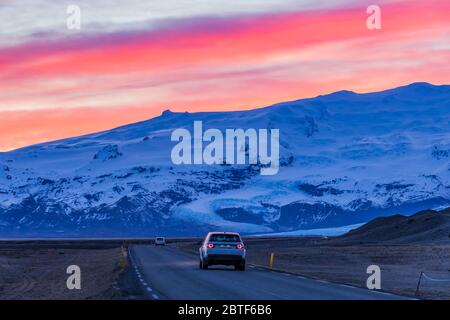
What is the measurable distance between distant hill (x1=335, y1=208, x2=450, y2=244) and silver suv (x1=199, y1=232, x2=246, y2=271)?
207 feet

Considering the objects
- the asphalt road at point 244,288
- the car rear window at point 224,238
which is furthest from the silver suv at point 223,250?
the asphalt road at point 244,288

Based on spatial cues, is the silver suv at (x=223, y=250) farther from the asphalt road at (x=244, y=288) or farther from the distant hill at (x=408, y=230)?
the distant hill at (x=408, y=230)

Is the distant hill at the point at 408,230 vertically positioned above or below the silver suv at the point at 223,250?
below

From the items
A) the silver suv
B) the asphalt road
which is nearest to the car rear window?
the silver suv

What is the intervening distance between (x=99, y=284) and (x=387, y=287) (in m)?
12.5

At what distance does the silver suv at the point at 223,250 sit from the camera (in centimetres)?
5194

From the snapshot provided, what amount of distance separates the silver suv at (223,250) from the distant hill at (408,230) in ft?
207

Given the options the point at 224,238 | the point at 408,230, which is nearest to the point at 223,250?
the point at 224,238

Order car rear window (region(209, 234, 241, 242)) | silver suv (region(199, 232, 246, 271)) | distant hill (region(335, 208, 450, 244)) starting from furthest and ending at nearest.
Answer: distant hill (region(335, 208, 450, 244))
car rear window (region(209, 234, 241, 242))
silver suv (region(199, 232, 246, 271))

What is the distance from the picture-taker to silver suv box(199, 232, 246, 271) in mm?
51938

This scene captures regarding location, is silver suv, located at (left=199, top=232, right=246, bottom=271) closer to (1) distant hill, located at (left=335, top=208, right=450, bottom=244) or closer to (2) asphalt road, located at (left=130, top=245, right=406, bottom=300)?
(2) asphalt road, located at (left=130, top=245, right=406, bottom=300)
